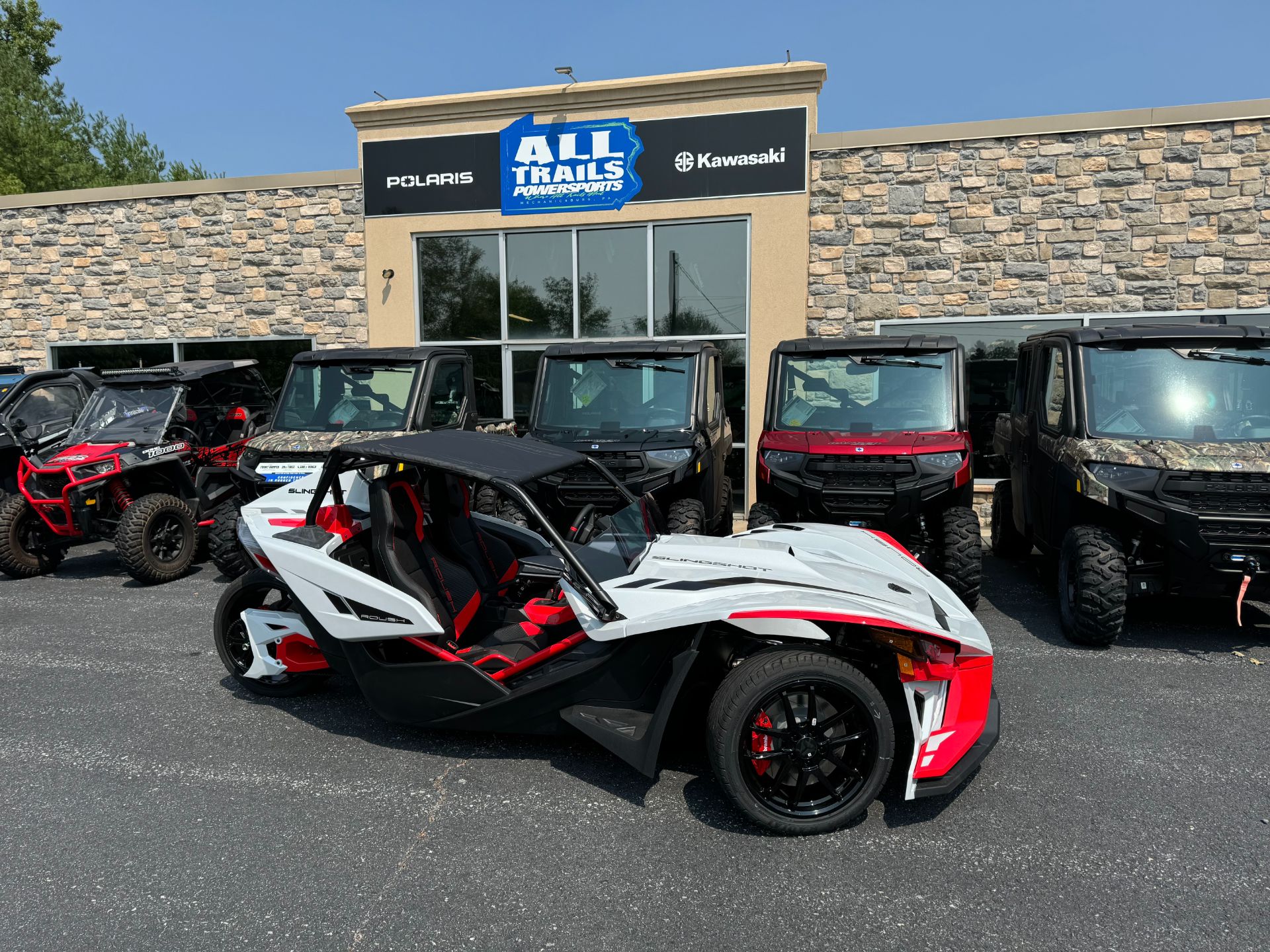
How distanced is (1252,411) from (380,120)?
1068 cm

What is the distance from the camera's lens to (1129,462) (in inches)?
213

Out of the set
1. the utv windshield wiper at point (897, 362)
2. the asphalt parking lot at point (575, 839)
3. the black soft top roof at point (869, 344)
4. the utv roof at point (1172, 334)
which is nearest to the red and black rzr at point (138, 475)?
the asphalt parking lot at point (575, 839)

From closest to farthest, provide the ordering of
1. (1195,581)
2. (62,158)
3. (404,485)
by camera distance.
A: 1. (404,485)
2. (1195,581)
3. (62,158)

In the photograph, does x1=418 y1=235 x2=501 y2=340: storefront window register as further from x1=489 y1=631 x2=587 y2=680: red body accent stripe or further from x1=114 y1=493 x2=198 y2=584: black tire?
x1=489 y1=631 x2=587 y2=680: red body accent stripe

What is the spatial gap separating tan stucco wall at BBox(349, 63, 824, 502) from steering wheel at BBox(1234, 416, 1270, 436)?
5.24 metres

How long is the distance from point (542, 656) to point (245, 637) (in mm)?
2132

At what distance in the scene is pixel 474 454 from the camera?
3.90 metres

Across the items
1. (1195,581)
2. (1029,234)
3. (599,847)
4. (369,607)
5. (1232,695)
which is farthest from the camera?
(1029,234)

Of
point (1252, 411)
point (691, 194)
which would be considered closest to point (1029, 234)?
point (691, 194)

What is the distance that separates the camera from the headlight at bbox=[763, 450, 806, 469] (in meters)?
6.39

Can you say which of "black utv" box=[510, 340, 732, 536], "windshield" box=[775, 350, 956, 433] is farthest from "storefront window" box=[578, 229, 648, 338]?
"windshield" box=[775, 350, 956, 433]

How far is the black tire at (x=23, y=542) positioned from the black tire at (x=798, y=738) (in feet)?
24.5

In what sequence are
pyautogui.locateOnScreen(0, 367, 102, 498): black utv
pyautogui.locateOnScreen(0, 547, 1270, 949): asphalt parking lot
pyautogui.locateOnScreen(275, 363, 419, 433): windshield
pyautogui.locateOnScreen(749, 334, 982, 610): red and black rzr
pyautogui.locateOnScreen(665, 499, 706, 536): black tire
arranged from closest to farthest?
1. pyautogui.locateOnScreen(0, 547, 1270, 949): asphalt parking lot
2. pyautogui.locateOnScreen(749, 334, 982, 610): red and black rzr
3. pyautogui.locateOnScreen(665, 499, 706, 536): black tire
4. pyautogui.locateOnScreen(275, 363, 419, 433): windshield
5. pyautogui.locateOnScreen(0, 367, 102, 498): black utv

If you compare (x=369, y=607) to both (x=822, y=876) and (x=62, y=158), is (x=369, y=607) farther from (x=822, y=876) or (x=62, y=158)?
(x=62, y=158)
